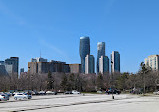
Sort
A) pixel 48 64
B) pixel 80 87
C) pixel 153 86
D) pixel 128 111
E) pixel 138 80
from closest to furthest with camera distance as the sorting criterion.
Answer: pixel 128 111, pixel 138 80, pixel 153 86, pixel 80 87, pixel 48 64

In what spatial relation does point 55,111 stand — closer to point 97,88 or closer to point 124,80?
point 124,80

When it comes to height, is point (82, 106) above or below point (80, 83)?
above

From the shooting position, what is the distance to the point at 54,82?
390ft

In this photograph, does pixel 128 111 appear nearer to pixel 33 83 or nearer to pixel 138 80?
pixel 138 80

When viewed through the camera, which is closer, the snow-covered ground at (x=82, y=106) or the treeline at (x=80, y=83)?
the snow-covered ground at (x=82, y=106)

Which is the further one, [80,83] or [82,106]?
[80,83]

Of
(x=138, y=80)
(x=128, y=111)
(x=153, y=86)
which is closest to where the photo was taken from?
(x=128, y=111)

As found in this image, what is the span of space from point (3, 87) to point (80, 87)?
3649 cm

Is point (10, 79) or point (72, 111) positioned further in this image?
point (10, 79)

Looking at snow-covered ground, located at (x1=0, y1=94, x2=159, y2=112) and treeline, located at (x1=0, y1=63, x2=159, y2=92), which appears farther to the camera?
treeline, located at (x1=0, y1=63, x2=159, y2=92)

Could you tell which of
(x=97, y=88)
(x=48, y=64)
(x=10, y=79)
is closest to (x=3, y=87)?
(x=10, y=79)

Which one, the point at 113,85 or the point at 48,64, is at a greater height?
the point at 48,64

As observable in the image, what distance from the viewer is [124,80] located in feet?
345

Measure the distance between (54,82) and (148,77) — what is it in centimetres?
4899
